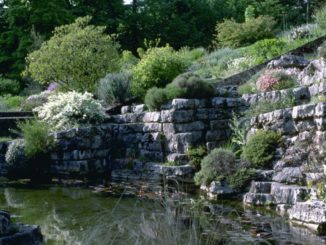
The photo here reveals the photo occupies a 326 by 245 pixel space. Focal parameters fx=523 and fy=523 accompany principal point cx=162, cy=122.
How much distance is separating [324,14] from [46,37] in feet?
44.0

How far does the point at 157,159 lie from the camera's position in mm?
12898

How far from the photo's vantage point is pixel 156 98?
1330cm

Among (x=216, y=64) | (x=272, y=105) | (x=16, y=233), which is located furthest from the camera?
(x=216, y=64)

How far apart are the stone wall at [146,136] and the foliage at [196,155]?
148 millimetres

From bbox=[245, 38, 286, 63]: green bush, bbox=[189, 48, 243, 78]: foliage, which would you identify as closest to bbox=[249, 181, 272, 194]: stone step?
bbox=[189, 48, 243, 78]: foliage

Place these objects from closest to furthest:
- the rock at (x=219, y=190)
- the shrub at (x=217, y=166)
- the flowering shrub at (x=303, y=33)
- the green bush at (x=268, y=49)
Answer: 1. the rock at (x=219, y=190)
2. the shrub at (x=217, y=166)
3. the green bush at (x=268, y=49)
4. the flowering shrub at (x=303, y=33)

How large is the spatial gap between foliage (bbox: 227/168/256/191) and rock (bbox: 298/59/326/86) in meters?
2.75

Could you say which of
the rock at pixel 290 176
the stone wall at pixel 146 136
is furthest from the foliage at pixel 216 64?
the rock at pixel 290 176

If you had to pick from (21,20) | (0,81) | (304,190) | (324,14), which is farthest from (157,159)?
(21,20)

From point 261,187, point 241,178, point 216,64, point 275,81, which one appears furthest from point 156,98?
point 216,64

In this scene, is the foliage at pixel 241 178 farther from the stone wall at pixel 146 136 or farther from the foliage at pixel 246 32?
the foliage at pixel 246 32

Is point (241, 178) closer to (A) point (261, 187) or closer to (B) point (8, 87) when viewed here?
(A) point (261, 187)

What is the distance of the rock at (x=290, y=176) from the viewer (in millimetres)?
9004

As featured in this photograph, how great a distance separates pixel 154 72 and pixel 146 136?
8.36 ft
